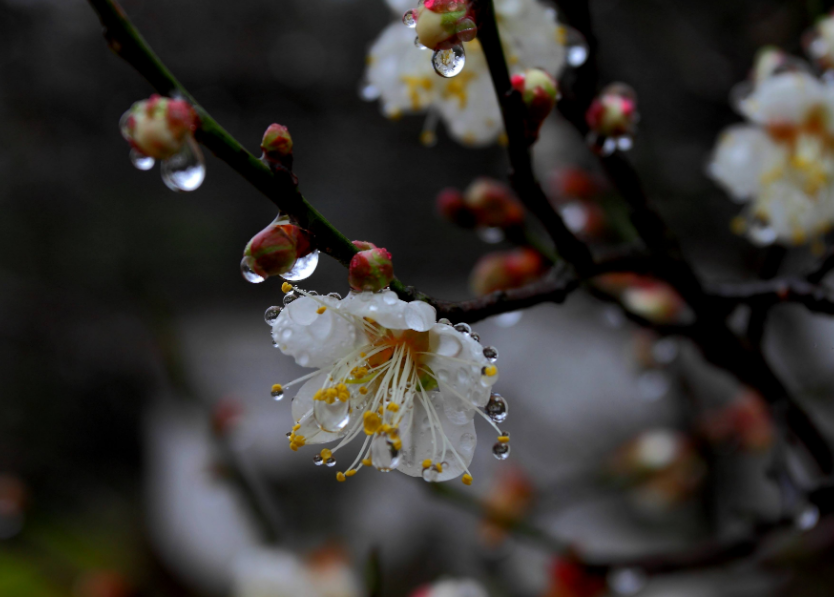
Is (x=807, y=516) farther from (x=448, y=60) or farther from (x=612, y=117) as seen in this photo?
(x=448, y=60)

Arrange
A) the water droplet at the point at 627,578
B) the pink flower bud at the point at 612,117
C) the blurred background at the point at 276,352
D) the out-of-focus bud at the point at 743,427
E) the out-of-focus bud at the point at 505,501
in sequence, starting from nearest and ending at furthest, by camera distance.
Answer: the pink flower bud at the point at 612,117 < the water droplet at the point at 627,578 < the out-of-focus bud at the point at 505,501 < the out-of-focus bud at the point at 743,427 < the blurred background at the point at 276,352

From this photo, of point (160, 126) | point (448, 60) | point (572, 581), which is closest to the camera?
point (160, 126)

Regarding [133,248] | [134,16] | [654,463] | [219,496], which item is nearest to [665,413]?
[654,463]

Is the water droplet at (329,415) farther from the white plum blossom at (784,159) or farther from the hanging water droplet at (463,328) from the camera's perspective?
the white plum blossom at (784,159)

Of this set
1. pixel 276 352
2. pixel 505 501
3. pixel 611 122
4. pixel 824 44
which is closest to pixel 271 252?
pixel 611 122

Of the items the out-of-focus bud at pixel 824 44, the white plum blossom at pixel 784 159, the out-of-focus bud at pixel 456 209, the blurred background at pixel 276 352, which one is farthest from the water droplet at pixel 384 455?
the blurred background at pixel 276 352

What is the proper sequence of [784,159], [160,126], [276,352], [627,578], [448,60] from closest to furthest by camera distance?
[160,126] → [448,60] → [784,159] → [627,578] → [276,352]
